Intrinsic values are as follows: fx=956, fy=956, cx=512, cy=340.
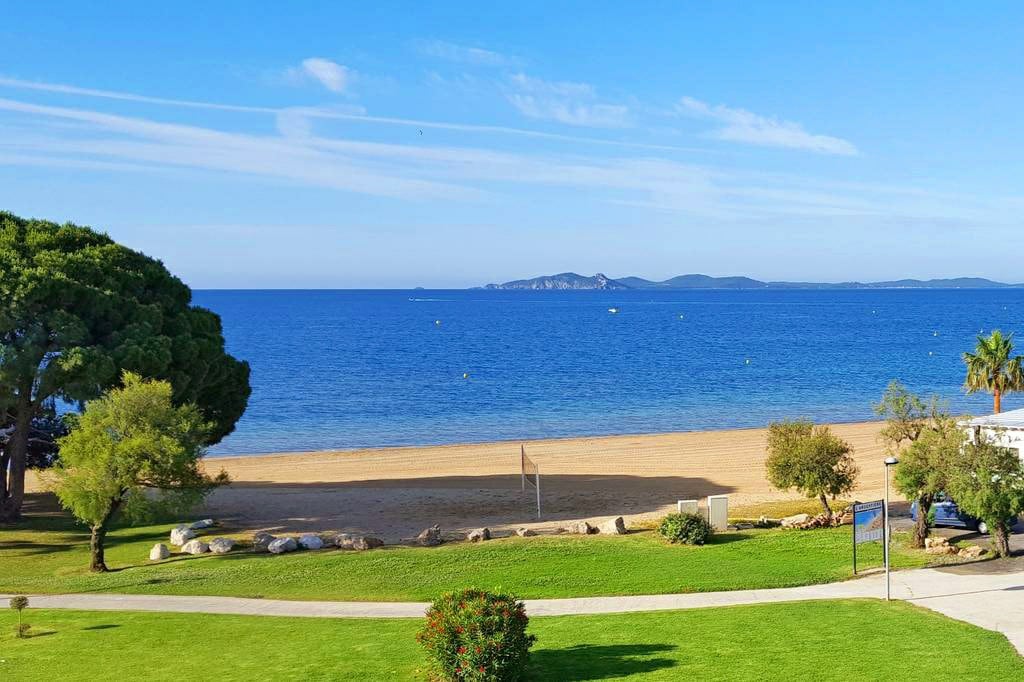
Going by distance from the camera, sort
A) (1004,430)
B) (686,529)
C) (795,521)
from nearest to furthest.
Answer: (686,529) < (1004,430) < (795,521)

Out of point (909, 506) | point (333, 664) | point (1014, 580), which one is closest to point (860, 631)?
point (1014, 580)

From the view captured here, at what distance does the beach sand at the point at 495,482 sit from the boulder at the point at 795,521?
4.95 meters

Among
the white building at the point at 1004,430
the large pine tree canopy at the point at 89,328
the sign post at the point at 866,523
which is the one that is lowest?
the sign post at the point at 866,523

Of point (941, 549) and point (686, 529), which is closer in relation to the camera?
point (941, 549)

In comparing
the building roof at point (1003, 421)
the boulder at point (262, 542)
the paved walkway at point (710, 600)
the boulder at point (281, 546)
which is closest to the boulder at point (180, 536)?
the boulder at point (262, 542)

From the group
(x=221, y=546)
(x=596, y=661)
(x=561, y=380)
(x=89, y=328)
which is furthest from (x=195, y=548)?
(x=561, y=380)

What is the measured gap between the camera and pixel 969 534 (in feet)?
88.3

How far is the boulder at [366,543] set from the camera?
1079 inches

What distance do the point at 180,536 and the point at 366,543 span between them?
20.0 feet

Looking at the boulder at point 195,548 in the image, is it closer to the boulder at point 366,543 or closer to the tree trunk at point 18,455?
the boulder at point 366,543

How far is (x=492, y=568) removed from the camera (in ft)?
81.9

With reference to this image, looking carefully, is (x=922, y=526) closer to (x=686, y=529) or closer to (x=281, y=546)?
(x=686, y=529)

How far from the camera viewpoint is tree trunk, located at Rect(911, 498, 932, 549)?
84.3ft

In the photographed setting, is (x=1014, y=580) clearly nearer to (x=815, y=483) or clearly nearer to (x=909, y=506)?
(x=815, y=483)
